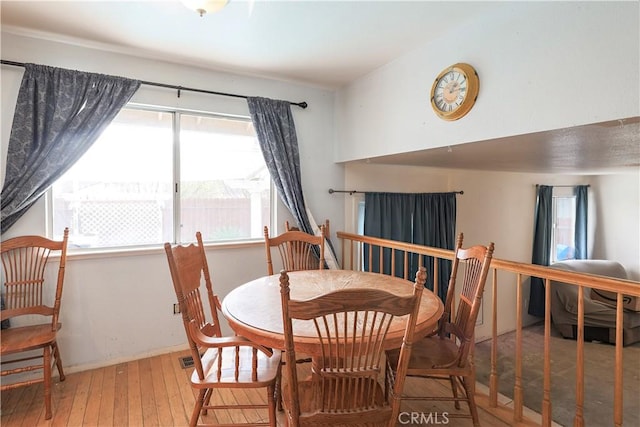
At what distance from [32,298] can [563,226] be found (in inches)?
277

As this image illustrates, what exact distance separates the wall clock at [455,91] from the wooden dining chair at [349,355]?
1.38 meters

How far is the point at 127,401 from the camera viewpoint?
2.05 meters

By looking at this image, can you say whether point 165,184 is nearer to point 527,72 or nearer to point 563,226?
point 527,72

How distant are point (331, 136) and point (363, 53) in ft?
3.36

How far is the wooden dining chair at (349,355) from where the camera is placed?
1.04 metres

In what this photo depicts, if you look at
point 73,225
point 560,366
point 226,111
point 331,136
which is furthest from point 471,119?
point 560,366

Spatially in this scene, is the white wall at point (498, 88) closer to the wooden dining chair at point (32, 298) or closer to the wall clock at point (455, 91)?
the wall clock at point (455, 91)

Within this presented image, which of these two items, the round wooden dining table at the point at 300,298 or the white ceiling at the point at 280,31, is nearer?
the round wooden dining table at the point at 300,298

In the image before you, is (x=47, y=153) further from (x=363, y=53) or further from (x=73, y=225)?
(x=363, y=53)

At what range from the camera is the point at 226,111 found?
9.49 ft

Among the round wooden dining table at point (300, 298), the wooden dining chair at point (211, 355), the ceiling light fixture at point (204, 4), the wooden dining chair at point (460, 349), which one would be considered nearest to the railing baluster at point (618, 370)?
the wooden dining chair at point (460, 349)

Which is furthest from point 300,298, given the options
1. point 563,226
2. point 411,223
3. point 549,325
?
point 563,226

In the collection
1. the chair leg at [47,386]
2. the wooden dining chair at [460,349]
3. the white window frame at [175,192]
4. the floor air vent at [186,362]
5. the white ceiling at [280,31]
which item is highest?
the white ceiling at [280,31]

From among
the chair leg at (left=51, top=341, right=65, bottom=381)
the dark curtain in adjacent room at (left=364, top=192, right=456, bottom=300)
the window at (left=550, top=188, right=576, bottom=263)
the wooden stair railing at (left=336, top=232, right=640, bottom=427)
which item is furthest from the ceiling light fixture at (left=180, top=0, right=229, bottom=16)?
the window at (left=550, top=188, right=576, bottom=263)
